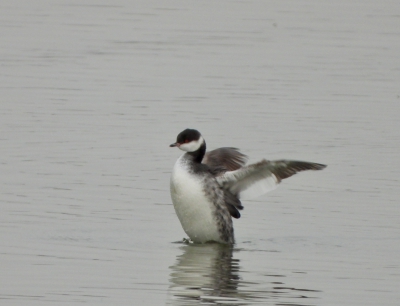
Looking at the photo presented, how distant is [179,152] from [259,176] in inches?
198

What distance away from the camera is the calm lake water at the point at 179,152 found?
450 inches

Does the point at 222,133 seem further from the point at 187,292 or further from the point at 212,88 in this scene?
the point at 187,292

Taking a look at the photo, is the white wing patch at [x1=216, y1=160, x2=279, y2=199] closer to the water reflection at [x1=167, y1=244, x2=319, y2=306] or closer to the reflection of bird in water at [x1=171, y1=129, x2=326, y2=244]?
the reflection of bird in water at [x1=171, y1=129, x2=326, y2=244]

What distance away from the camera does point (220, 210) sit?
1354cm

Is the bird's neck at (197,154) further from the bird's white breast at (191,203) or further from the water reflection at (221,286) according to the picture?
the water reflection at (221,286)

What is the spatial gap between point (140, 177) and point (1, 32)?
12291 millimetres

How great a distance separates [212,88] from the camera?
74.3 feet

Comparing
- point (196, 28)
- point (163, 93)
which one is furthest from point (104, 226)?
point (196, 28)

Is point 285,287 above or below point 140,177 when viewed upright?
below

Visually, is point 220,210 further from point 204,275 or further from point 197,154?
point 204,275

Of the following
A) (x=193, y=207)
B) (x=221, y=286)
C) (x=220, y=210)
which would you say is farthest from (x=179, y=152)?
(x=221, y=286)

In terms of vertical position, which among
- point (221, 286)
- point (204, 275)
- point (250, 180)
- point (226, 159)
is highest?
point (226, 159)

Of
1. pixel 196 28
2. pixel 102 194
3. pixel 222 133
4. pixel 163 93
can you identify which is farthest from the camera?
pixel 196 28

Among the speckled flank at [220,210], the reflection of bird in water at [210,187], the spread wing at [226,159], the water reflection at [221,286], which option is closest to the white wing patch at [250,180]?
the reflection of bird in water at [210,187]
